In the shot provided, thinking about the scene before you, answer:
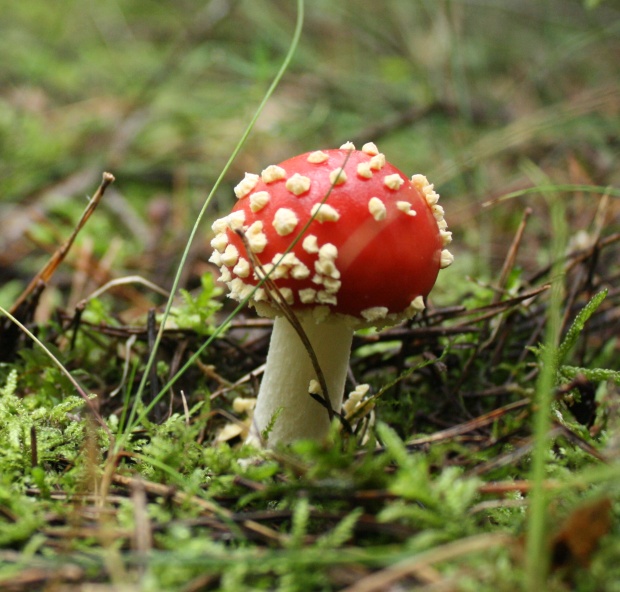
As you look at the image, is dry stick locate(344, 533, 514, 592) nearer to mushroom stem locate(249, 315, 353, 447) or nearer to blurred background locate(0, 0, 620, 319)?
mushroom stem locate(249, 315, 353, 447)

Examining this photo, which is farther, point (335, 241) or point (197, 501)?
point (335, 241)

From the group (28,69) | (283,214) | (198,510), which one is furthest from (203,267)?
(28,69)

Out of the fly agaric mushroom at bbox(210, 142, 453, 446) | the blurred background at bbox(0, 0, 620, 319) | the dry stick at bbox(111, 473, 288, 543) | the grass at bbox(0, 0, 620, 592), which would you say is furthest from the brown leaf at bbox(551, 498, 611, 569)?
the blurred background at bbox(0, 0, 620, 319)

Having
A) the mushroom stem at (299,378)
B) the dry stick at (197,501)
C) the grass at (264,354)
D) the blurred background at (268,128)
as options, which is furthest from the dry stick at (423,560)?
the blurred background at (268,128)

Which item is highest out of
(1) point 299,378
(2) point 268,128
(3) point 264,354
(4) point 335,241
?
(2) point 268,128

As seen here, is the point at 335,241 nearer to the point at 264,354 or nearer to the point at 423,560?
the point at 423,560

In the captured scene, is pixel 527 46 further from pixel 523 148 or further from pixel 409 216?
pixel 409 216

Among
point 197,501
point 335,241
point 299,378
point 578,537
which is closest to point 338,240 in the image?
point 335,241
